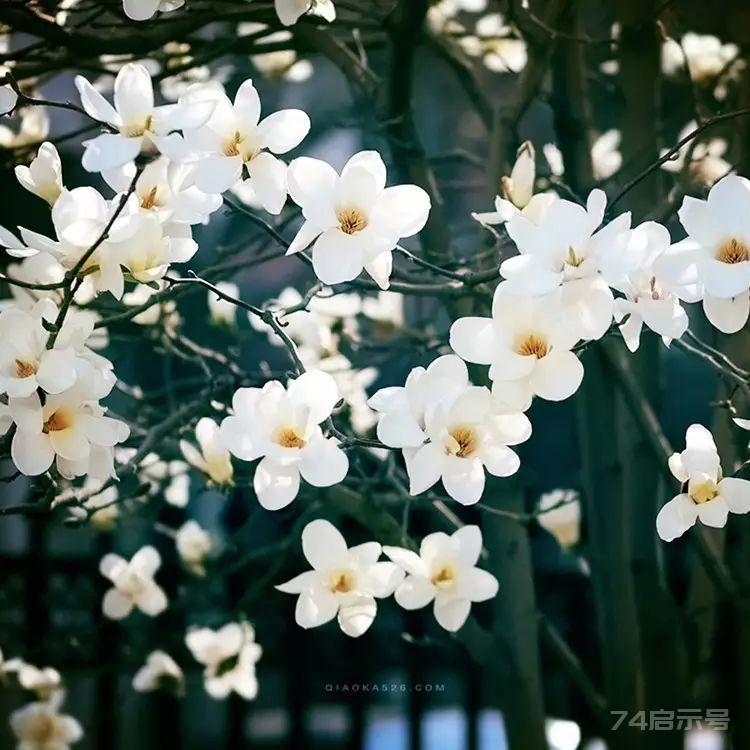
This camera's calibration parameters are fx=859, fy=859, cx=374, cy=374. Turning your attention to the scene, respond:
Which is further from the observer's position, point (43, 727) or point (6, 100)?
point (43, 727)

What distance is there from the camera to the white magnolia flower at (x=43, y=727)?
3.49 ft

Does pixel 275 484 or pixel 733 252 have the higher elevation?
pixel 733 252

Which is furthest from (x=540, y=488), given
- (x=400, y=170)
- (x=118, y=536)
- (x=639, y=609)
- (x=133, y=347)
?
(x=118, y=536)

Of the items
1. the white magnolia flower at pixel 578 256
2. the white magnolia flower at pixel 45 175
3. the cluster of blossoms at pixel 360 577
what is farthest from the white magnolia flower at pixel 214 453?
the white magnolia flower at pixel 578 256

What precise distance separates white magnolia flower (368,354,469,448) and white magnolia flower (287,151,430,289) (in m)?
0.07

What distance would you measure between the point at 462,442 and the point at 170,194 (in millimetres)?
258

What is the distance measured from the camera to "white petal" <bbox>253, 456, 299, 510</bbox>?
1.83 ft

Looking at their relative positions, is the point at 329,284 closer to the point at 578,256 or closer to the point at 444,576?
the point at 578,256

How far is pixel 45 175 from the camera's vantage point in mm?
595

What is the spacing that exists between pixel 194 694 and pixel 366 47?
1.15 m

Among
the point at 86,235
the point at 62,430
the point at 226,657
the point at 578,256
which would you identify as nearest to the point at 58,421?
the point at 62,430

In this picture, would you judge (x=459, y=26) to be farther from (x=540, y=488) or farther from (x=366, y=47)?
(x=540, y=488)

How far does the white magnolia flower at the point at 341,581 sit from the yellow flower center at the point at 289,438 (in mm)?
124

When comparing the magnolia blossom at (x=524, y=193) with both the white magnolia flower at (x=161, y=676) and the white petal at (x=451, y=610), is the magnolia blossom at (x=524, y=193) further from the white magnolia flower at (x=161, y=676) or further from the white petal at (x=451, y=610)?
the white magnolia flower at (x=161, y=676)
